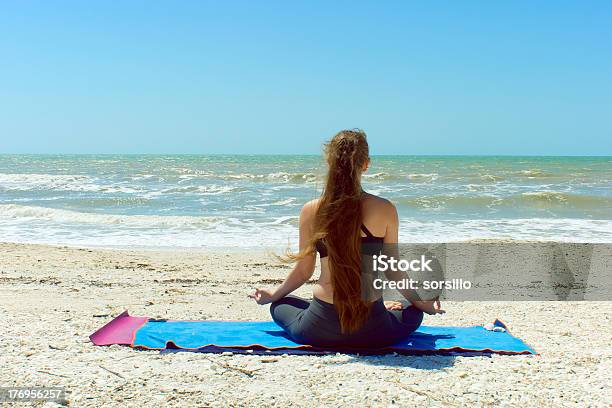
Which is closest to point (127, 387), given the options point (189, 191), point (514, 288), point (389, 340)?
point (389, 340)

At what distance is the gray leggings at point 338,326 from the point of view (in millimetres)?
3588

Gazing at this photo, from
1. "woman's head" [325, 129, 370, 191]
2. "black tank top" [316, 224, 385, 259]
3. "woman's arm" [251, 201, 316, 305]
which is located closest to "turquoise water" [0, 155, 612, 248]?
"woman's head" [325, 129, 370, 191]

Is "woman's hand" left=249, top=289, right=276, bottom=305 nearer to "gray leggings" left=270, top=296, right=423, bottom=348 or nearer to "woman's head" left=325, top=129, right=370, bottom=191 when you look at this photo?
"gray leggings" left=270, top=296, right=423, bottom=348

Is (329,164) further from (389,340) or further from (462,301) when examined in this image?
(462,301)

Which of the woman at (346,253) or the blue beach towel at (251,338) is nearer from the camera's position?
the woman at (346,253)

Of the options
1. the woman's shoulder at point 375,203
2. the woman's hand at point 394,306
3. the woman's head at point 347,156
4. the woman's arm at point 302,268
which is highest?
the woman's head at point 347,156

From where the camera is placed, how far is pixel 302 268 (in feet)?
12.3

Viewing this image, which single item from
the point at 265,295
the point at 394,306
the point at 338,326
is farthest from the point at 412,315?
the point at 265,295

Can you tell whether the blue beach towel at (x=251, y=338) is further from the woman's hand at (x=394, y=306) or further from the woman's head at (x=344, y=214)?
the woman's head at (x=344, y=214)

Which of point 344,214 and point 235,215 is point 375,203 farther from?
point 235,215

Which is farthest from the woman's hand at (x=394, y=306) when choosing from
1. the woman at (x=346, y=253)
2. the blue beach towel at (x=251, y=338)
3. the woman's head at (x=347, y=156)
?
the woman's head at (x=347, y=156)

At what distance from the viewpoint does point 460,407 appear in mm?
2871

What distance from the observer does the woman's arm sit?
11.8ft

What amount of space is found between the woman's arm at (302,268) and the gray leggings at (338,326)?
0.54 feet
